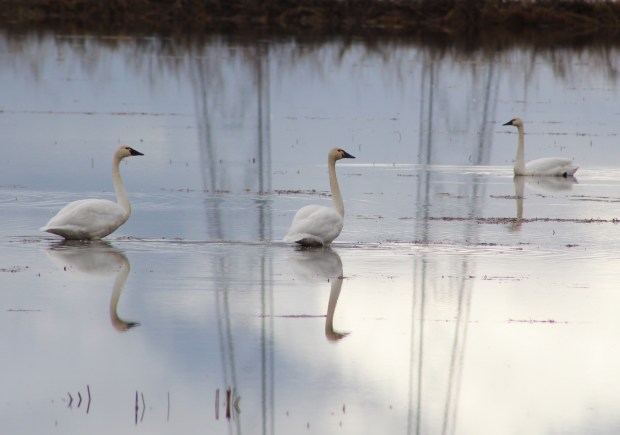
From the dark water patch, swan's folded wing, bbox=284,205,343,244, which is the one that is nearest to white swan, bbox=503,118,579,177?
the dark water patch

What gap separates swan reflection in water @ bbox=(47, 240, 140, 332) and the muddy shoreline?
31.7 meters

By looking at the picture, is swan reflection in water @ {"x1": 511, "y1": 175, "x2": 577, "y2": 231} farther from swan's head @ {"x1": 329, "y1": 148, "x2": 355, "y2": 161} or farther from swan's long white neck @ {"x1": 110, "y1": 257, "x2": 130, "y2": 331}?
swan's long white neck @ {"x1": 110, "y1": 257, "x2": 130, "y2": 331}

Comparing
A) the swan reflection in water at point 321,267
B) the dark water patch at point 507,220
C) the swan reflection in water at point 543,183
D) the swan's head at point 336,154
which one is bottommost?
the swan reflection in water at point 543,183

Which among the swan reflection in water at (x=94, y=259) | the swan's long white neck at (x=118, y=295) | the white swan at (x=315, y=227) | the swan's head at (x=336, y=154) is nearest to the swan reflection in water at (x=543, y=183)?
the swan's head at (x=336, y=154)

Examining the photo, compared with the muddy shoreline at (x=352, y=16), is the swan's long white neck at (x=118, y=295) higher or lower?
higher

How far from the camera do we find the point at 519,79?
28.3 meters

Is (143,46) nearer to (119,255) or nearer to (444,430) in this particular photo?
(119,255)

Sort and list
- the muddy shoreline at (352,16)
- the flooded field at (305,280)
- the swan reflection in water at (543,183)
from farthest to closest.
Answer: the muddy shoreline at (352,16)
the swan reflection in water at (543,183)
the flooded field at (305,280)

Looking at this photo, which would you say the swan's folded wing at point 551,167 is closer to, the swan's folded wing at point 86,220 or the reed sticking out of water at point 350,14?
the swan's folded wing at point 86,220

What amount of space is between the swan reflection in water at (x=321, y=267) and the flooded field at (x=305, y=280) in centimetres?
3

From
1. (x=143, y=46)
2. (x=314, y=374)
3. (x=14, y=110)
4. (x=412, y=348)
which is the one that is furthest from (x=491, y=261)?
(x=143, y=46)

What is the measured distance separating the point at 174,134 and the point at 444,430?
13.0 metres

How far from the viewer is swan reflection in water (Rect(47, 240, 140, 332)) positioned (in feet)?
29.2

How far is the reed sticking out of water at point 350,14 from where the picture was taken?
141 ft
